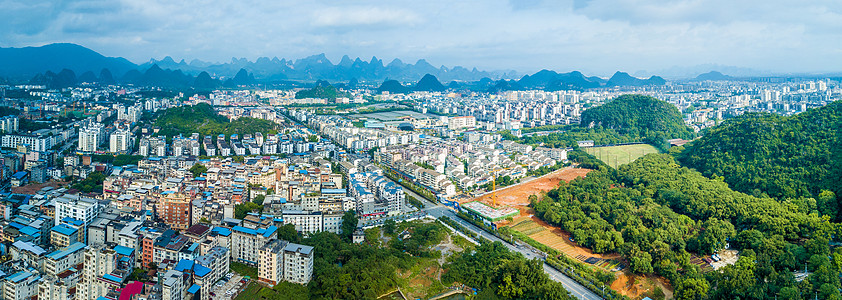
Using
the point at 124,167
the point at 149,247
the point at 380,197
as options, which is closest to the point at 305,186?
the point at 380,197

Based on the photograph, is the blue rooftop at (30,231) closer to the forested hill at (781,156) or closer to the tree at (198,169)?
the tree at (198,169)

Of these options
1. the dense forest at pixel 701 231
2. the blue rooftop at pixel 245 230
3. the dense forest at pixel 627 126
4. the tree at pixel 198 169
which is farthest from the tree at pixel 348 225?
the dense forest at pixel 627 126

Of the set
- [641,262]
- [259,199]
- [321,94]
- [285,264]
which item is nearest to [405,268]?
[285,264]

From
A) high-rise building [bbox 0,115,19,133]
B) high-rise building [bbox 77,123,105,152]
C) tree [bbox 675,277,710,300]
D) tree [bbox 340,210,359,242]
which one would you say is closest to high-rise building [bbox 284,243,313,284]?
tree [bbox 340,210,359,242]

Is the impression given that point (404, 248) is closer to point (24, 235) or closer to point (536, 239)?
point (536, 239)

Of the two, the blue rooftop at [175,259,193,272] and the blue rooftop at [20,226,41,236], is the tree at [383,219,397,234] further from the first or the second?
the blue rooftop at [20,226,41,236]
